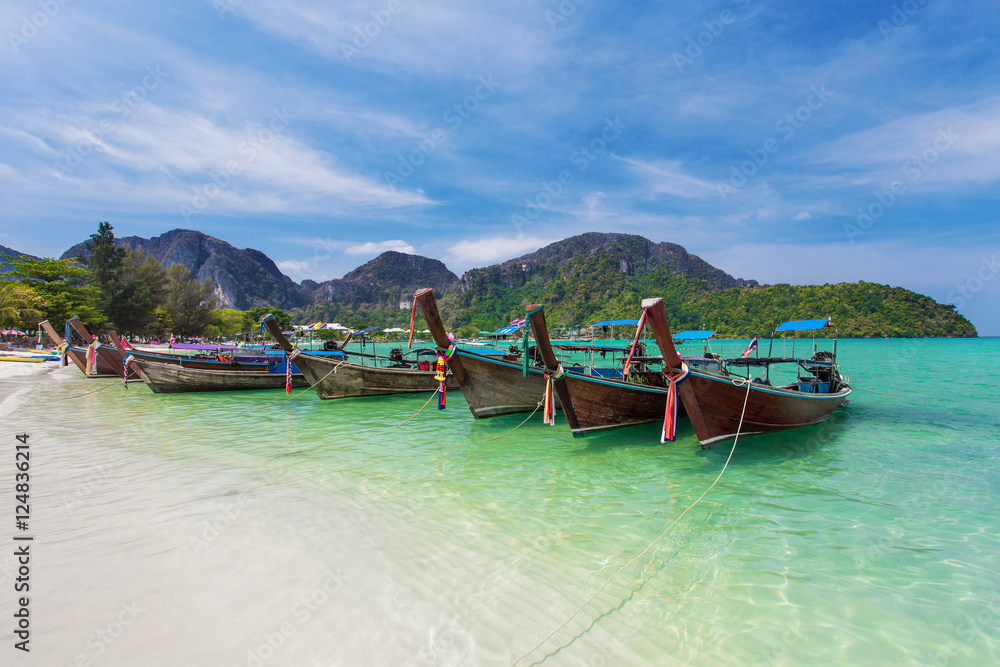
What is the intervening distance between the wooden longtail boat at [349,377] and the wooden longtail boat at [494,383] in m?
5.84

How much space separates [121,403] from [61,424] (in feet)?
15.8

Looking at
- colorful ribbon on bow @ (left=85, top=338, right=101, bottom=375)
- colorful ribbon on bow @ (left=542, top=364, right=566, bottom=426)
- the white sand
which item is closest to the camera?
colorful ribbon on bow @ (left=542, top=364, right=566, bottom=426)

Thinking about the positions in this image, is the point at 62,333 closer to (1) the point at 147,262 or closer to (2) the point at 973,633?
(1) the point at 147,262

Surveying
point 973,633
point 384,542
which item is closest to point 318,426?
point 384,542

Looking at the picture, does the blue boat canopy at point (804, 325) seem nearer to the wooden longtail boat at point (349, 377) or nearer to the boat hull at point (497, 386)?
the boat hull at point (497, 386)

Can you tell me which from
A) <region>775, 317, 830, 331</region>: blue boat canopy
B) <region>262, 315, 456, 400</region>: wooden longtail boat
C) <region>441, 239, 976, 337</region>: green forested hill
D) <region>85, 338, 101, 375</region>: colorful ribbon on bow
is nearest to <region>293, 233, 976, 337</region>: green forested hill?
<region>441, 239, 976, 337</region>: green forested hill

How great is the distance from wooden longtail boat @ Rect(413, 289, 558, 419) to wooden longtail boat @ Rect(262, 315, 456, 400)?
5.84m

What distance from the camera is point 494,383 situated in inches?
453

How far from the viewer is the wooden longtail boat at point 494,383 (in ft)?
36.0

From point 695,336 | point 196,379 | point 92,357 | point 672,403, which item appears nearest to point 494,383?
point 672,403

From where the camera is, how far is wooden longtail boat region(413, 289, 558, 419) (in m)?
11.0

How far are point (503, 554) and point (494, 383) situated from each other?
701 centimetres

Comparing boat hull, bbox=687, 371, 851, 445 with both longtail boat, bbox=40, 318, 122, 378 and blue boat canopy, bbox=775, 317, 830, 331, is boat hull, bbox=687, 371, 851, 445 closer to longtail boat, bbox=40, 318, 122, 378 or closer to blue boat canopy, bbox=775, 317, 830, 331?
blue boat canopy, bbox=775, 317, 830, 331

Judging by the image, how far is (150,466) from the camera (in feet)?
24.8
